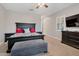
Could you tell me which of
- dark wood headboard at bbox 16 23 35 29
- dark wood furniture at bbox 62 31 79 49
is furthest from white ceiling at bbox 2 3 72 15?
dark wood furniture at bbox 62 31 79 49

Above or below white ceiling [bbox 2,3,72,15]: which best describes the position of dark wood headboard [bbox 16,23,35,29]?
below

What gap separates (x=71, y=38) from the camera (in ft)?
9.88

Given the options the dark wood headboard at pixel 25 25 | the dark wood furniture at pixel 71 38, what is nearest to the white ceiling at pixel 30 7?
the dark wood headboard at pixel 25 25

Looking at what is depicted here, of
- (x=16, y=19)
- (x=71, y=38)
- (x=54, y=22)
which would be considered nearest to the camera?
(x=16, y=19)

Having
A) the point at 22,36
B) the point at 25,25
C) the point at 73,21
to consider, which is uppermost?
the point at 73,21

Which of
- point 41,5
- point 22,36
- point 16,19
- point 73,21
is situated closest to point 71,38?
point 73,21

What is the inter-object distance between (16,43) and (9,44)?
17 centimetres

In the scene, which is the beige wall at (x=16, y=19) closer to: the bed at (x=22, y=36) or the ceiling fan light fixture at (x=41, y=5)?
the bed at (x=22, y=36)

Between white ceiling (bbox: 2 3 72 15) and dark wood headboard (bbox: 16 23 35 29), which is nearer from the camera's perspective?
white ceiling (bbox: 2 3 72 15)

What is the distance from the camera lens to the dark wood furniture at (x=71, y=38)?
2648 mm

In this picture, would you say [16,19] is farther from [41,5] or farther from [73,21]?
[73,21]

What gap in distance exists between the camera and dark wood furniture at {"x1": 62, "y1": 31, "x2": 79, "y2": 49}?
2.65 meters

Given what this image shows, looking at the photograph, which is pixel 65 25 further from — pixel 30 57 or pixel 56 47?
pixel 30 57

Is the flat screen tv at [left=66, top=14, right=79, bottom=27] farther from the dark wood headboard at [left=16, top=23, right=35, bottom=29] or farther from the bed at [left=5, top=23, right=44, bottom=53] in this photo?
the dark wood headboard at [left=16, top=23, right=35, bottom=29]
